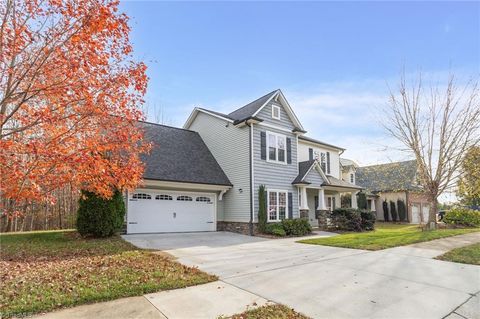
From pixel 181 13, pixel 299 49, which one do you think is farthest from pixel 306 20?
pixel 181 13

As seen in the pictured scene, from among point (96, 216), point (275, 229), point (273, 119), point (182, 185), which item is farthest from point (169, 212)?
point (273, 119)

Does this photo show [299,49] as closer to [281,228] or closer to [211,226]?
[281,228]

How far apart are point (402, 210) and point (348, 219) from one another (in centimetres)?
1335

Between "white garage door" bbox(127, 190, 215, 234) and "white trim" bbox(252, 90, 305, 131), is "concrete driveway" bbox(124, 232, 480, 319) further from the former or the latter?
"white trim" bbox(252, 90, 305, 131)

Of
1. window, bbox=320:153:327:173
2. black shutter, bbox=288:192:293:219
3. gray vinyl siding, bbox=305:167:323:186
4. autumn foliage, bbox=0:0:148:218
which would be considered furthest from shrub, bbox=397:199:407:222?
autumn foliage, bbox=0:0:148:218

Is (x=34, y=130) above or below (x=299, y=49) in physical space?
below

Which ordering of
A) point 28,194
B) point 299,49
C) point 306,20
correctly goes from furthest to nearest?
1. point 299,49
2. point 306,20
3. point 28,194

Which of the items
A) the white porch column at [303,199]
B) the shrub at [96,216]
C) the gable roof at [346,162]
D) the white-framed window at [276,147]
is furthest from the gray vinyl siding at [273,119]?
the gable roof at [346,162]

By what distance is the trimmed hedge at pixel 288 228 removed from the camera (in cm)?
1475

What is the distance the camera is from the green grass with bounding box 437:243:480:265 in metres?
8.16

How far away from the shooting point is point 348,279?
20.7ft

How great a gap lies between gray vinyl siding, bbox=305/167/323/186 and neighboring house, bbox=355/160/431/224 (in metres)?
10.3

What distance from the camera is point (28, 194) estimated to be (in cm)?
575

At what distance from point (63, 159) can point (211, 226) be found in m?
11.4
